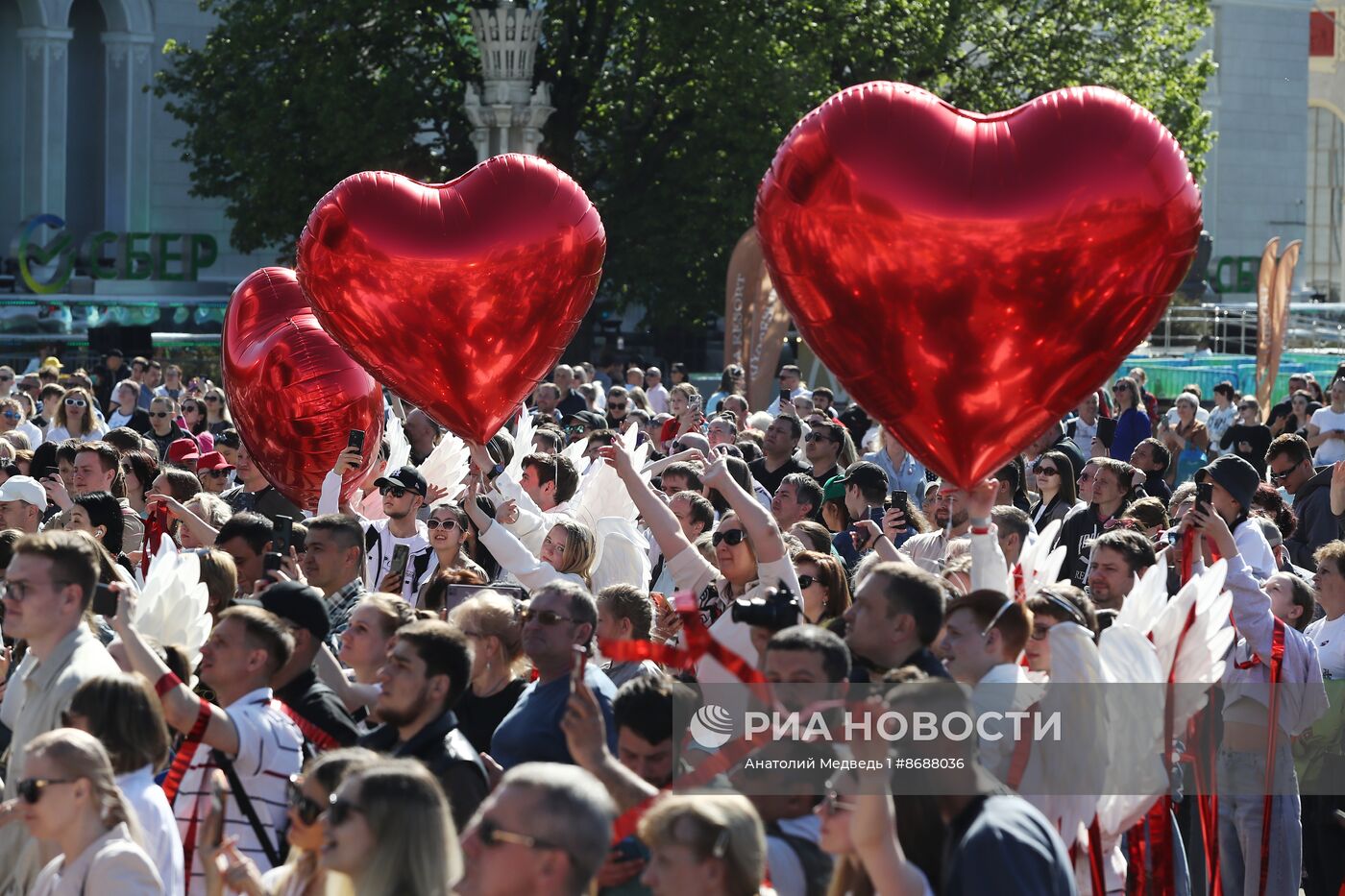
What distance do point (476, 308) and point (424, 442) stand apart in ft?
11.8

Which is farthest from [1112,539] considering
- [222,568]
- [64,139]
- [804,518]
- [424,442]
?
[64,139]

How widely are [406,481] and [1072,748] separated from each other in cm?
401

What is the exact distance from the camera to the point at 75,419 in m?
13.8

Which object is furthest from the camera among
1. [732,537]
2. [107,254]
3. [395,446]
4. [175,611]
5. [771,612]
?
[107,254]

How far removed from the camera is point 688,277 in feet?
99.9

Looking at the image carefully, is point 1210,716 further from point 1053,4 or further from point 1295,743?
point 1053,4

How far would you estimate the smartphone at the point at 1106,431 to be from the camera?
51.7 ft

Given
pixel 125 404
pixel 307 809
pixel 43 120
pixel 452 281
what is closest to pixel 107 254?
pixel 43 120

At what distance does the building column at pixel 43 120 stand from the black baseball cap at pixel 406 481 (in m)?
34.2

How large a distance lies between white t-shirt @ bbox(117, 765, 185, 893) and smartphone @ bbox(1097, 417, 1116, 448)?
11984mm

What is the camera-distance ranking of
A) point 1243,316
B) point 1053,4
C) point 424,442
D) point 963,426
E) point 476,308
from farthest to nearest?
point 1243,316 → point 1053,4 → point 424,442 → point 476,308 → point 963,426

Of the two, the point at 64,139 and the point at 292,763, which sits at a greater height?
the point at 64,139

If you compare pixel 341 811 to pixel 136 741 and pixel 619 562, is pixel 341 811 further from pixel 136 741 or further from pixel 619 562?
pixel 619 562

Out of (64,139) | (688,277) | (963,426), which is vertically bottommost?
(963,426)
